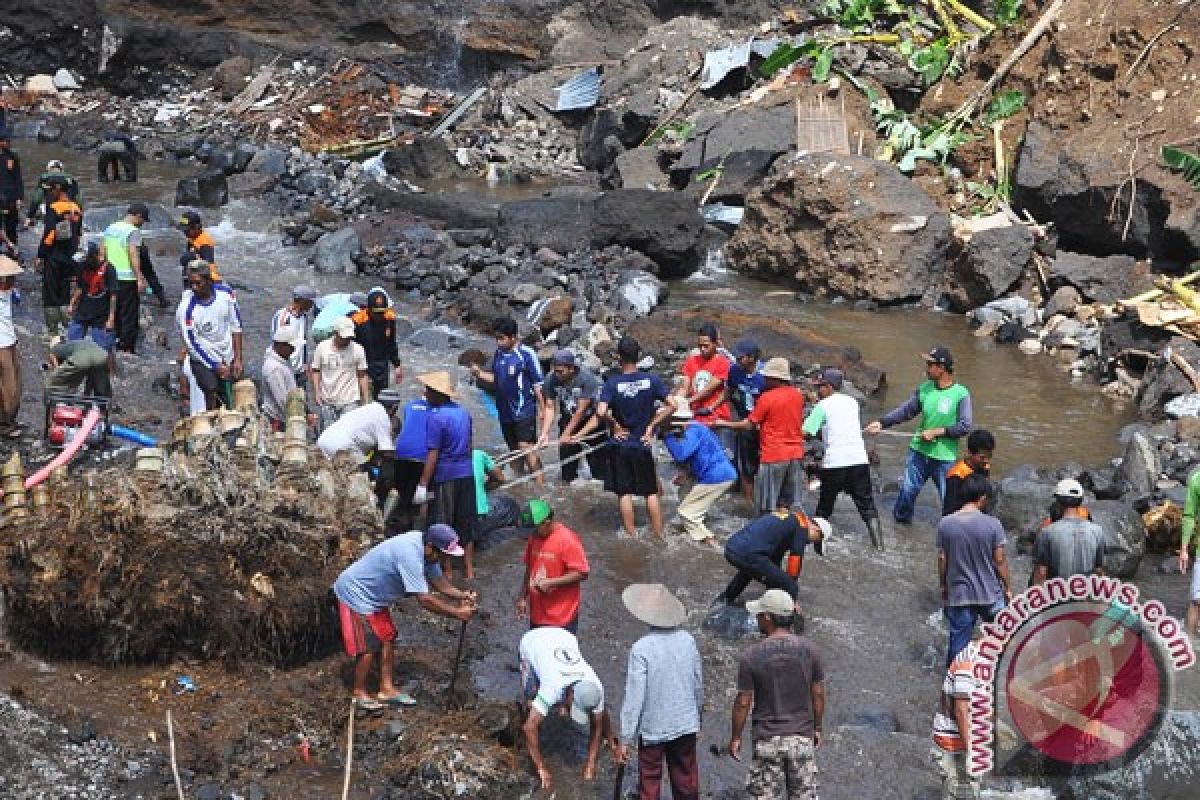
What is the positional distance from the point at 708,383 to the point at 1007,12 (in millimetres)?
12949

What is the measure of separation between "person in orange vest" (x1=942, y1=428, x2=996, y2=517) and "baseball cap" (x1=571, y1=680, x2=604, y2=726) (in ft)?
9.33

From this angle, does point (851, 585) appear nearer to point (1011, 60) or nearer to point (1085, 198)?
point (1085, 198)

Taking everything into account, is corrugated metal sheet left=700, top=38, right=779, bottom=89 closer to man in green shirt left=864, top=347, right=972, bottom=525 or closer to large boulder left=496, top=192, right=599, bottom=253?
large boulder left=496, top=192, right=599, bottom=253

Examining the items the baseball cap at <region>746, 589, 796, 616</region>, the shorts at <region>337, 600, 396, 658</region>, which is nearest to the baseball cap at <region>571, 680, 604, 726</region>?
the baseball cap at <region>746, 589, 796, 616</region>

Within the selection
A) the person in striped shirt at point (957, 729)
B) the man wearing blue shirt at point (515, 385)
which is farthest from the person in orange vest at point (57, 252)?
the person in striped shirt at point (957, 729)

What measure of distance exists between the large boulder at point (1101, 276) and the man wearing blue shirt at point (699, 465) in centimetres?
857

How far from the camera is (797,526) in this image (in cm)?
880

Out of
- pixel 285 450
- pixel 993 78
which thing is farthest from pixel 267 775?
pixel 993 78

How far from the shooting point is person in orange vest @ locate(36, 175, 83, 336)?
44.3 ft

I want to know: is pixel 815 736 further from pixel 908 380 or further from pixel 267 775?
pixel 908 380

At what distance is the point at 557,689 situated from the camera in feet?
23.7

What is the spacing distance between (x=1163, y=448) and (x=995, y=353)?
161 inches

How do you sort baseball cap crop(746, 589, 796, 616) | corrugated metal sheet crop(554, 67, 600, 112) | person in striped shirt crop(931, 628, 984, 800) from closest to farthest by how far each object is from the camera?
baseball cap crop(746, 589, 796, 616) < person in striped shirt crop(931, 628, 984, 800) < corrugated metal sheet crop(554, 67, 600, 112)

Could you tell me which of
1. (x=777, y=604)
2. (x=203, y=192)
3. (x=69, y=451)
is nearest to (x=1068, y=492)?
(x=777, y=604)
